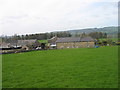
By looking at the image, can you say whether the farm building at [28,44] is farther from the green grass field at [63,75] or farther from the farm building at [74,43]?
the green grass field at [63,75]

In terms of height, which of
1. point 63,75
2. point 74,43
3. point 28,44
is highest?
point 74,43

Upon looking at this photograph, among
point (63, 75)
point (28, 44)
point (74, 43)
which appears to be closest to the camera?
point (63, 75)

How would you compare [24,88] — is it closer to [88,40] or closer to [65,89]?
[65,89]

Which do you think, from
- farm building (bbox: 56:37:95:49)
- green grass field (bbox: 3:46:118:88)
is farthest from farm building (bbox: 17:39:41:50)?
green grass field (bbox: 3:46:118:88)

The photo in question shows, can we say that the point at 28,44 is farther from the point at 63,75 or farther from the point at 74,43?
the point at 63,75

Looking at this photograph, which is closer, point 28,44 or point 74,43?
point 28,44

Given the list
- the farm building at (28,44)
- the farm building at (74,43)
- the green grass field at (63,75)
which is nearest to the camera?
the green grass field at (63,75)

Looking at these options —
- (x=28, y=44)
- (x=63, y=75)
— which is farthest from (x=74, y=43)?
(x=63, y=75)

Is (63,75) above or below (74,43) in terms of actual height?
below

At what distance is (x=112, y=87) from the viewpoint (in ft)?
26.8

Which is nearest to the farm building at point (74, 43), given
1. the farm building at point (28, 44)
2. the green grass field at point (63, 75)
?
the farm building at point (28, 44)

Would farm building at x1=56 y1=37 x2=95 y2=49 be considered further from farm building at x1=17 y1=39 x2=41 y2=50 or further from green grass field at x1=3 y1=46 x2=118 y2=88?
green grass field at x1=3 y1=46 x2=118 y2=88

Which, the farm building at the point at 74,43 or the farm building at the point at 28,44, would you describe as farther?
the farm building at the point at 74,43

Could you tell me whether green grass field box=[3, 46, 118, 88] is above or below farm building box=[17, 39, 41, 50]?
below
